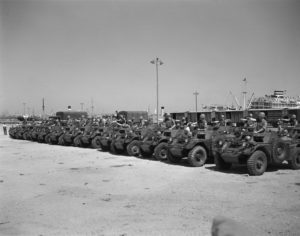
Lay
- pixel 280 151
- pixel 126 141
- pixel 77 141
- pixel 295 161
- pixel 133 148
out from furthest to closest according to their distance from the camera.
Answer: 1. pixel 77 141
2. pixel 126 141
3. pixel 133 148
4. pixel 295 161
5. pixel 280 151

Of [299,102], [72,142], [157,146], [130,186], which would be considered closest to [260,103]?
[299,102]

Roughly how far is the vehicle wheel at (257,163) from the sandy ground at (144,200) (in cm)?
27

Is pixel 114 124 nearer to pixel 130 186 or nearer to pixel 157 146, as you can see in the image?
pixel 157 146

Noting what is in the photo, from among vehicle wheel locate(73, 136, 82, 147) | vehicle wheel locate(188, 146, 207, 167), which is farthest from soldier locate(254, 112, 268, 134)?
vehicle wheel locate(73, 136, 82, 147)

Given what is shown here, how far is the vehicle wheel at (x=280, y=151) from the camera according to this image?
398 inches

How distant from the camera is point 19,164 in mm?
13164

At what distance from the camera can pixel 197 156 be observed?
11.7 metres

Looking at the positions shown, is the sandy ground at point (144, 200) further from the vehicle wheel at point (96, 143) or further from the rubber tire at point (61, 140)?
the rubber tire at point (61, 140)

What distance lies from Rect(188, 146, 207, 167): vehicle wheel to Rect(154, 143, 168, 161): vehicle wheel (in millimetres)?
1770

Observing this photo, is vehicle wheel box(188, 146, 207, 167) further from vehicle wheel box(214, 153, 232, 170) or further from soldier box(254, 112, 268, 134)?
soldier box(254, 112, 268, 134)

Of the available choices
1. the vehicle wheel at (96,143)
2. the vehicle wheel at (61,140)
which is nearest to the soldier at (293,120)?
the vehicle wheel at (96,143)

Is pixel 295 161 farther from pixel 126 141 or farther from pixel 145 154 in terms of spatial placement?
pixel 126 141

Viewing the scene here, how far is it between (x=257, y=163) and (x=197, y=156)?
2.49m

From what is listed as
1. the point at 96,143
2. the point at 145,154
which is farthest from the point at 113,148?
the point at 96,143
